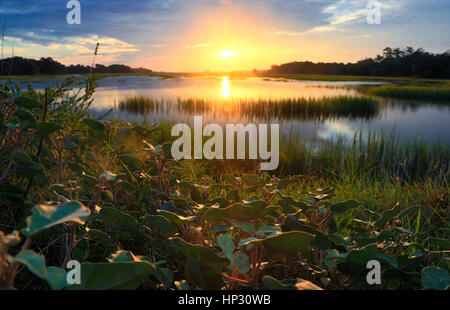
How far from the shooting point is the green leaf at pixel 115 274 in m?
0.65

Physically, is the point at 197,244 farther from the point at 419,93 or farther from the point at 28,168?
the point at 419,93

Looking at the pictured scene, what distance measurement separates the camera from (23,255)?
489 millimetres

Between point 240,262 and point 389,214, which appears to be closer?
point 240,262

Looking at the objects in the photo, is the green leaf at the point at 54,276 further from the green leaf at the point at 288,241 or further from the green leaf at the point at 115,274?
the green leaf at the point at 288,241

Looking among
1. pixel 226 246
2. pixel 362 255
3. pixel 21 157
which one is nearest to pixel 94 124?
pixel 21 157

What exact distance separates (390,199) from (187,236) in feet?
9.21

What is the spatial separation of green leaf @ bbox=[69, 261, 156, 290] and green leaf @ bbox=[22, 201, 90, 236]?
0.40 feet

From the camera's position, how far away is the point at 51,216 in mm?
570

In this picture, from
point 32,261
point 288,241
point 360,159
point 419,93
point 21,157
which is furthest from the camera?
point 419,93

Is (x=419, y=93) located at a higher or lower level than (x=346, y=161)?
higher

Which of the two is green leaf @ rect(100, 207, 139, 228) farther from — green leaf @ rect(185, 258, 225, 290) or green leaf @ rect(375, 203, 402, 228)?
green leaf @ rect(375, 203, 402, 228)

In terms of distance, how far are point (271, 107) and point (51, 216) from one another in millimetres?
16452
